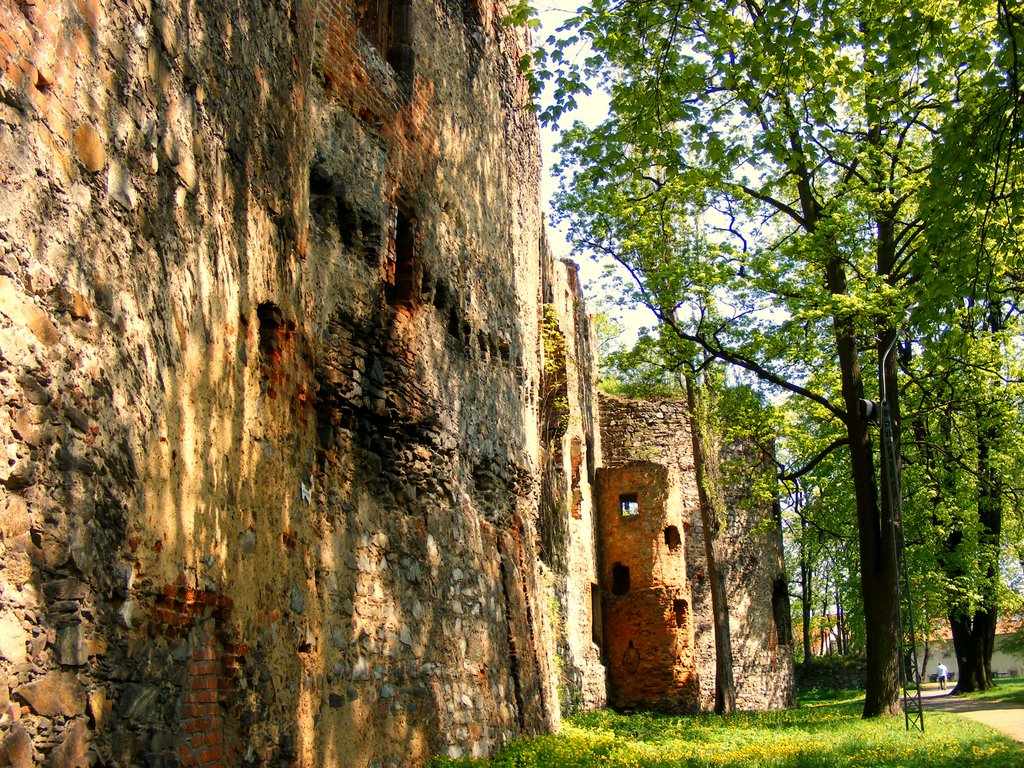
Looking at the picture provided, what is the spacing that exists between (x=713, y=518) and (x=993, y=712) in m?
6.19

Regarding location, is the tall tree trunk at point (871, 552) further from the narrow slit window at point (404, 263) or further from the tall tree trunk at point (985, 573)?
the narrow slit window at point (404, 263)

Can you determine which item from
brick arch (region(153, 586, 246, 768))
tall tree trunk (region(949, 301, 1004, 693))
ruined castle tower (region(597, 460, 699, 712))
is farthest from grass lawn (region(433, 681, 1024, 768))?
tall tree trunk (region(949, 301, 1004, 693))

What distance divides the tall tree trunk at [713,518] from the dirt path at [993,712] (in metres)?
3.75

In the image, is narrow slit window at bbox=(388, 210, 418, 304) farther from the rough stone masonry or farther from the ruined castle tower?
the ruined castle tower

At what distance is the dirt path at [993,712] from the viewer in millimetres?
13594

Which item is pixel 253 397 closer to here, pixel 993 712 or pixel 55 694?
pixel 55 694

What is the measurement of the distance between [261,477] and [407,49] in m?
5.53

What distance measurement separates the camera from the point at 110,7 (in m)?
4.19

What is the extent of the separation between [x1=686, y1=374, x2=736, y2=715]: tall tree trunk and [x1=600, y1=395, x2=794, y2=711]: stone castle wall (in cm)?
301

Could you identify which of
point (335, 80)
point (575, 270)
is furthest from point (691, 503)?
point (335, 80)

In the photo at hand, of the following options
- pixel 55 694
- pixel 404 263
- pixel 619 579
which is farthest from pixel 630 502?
pixel 55 694

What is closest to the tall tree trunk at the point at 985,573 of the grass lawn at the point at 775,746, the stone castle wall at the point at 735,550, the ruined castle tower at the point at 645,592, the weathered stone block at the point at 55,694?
the stone castle wall at the point at 735,550

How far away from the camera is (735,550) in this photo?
2595cm

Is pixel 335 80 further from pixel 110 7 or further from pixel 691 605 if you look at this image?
pixel 691 605
